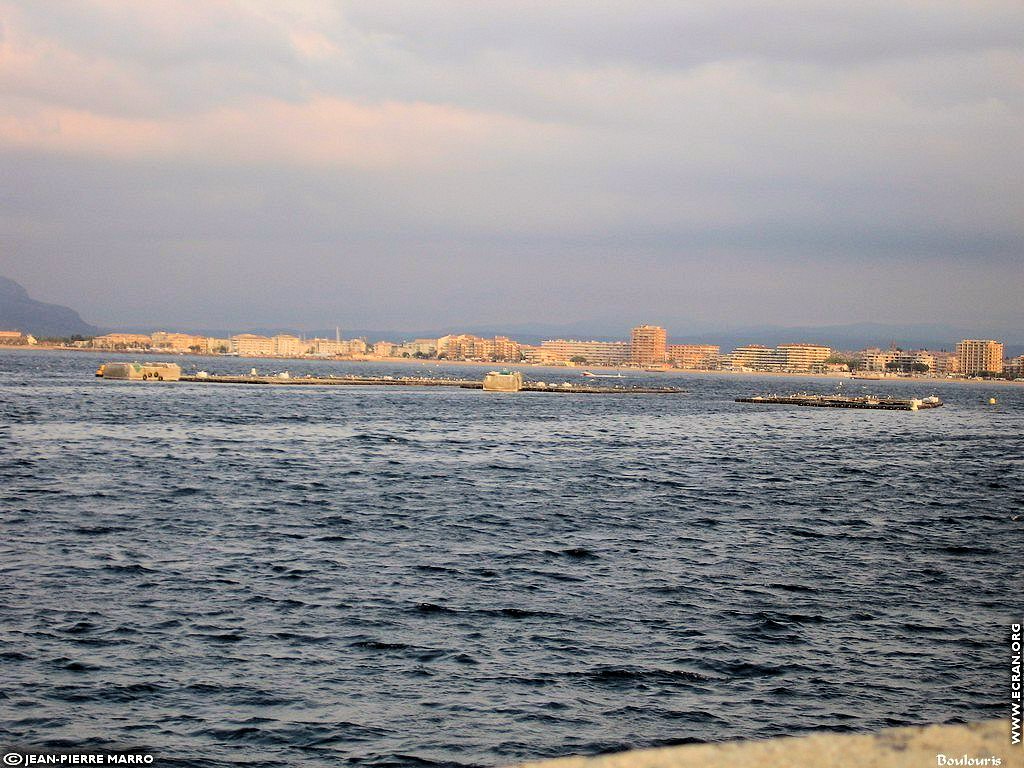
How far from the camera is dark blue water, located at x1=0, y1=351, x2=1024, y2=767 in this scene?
13.1 metres

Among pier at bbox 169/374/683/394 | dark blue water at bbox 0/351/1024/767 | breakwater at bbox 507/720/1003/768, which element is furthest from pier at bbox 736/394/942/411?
breakwater at bbox 507/720/1003/768

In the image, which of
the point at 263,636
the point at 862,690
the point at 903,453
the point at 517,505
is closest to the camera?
the point at 862,690

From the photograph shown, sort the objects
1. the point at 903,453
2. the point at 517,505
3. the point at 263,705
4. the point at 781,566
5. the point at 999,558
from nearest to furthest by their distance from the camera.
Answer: the point at 263,705, the point at 781,566, the point at 999,558, the point at 517,505, the point at 903,453

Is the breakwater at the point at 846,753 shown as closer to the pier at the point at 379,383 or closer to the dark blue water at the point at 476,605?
the dark blue water at the point at 476,605

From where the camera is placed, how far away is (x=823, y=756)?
4.00 meters

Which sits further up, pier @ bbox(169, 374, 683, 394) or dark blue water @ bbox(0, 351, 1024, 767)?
pier @ bbox(169, 374, 683, 394)

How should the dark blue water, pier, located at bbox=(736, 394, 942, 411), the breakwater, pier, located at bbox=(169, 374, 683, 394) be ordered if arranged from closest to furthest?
the breakwater → the dark blue water → pier, located at bbox=(736, 394, 942, 411) → pier, located at bbox=(169, 374, 683, 394)

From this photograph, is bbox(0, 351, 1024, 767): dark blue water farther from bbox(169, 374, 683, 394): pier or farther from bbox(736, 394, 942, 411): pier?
bbox(169, 374, 683, 394): pier

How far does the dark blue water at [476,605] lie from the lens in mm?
13125

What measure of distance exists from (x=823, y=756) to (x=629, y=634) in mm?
13350

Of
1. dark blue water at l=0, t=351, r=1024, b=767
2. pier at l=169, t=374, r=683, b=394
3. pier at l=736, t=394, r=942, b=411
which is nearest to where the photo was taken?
dark blue water at l=0, t=351, r=1024, b=767

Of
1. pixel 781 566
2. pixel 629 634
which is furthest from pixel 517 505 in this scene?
pixel 629 634

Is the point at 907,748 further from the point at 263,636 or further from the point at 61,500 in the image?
the point at 61,500

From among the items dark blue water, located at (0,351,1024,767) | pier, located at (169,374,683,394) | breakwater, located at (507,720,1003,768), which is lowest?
dark blue water, located at (0,351,1024,767)
